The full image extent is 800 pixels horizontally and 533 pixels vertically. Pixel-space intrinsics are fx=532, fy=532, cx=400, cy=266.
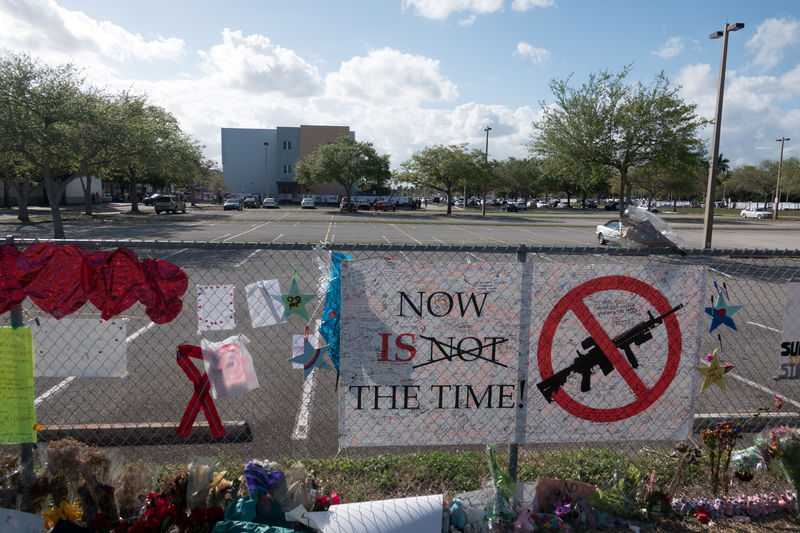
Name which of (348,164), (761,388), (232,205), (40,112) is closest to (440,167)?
(348,164)

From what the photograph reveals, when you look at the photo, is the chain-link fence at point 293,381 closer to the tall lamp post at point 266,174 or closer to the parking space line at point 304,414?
the parking space line at point 304,414

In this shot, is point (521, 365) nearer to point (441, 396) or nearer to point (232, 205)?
point (441, 396)

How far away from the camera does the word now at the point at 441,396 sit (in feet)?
11.2

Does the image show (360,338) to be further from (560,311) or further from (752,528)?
(752,528)

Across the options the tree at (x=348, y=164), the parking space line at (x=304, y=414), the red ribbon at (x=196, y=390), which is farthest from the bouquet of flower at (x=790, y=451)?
the tree at (x=348, y=164)

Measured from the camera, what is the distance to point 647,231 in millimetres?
4273

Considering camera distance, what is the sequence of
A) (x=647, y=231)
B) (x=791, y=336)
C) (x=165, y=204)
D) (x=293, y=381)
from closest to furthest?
(x=791, y=336), (x=647, y=231), (x=293, y=381), (x=165, y=204)

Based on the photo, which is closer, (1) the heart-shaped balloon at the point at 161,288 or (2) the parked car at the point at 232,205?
(1) the heart-shaped balloon at the point at 161,288

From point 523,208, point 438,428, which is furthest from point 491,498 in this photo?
point 523,208

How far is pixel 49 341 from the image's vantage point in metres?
3.36

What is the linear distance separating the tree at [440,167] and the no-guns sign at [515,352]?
5158 cm

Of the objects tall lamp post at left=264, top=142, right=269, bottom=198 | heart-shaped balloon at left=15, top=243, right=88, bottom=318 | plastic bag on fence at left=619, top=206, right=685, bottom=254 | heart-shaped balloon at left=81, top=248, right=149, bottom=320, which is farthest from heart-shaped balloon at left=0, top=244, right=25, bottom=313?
tall lamp post at left=264, top=142, right=269, bottom=198

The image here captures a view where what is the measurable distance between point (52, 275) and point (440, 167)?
2082 inches

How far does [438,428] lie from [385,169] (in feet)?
187
